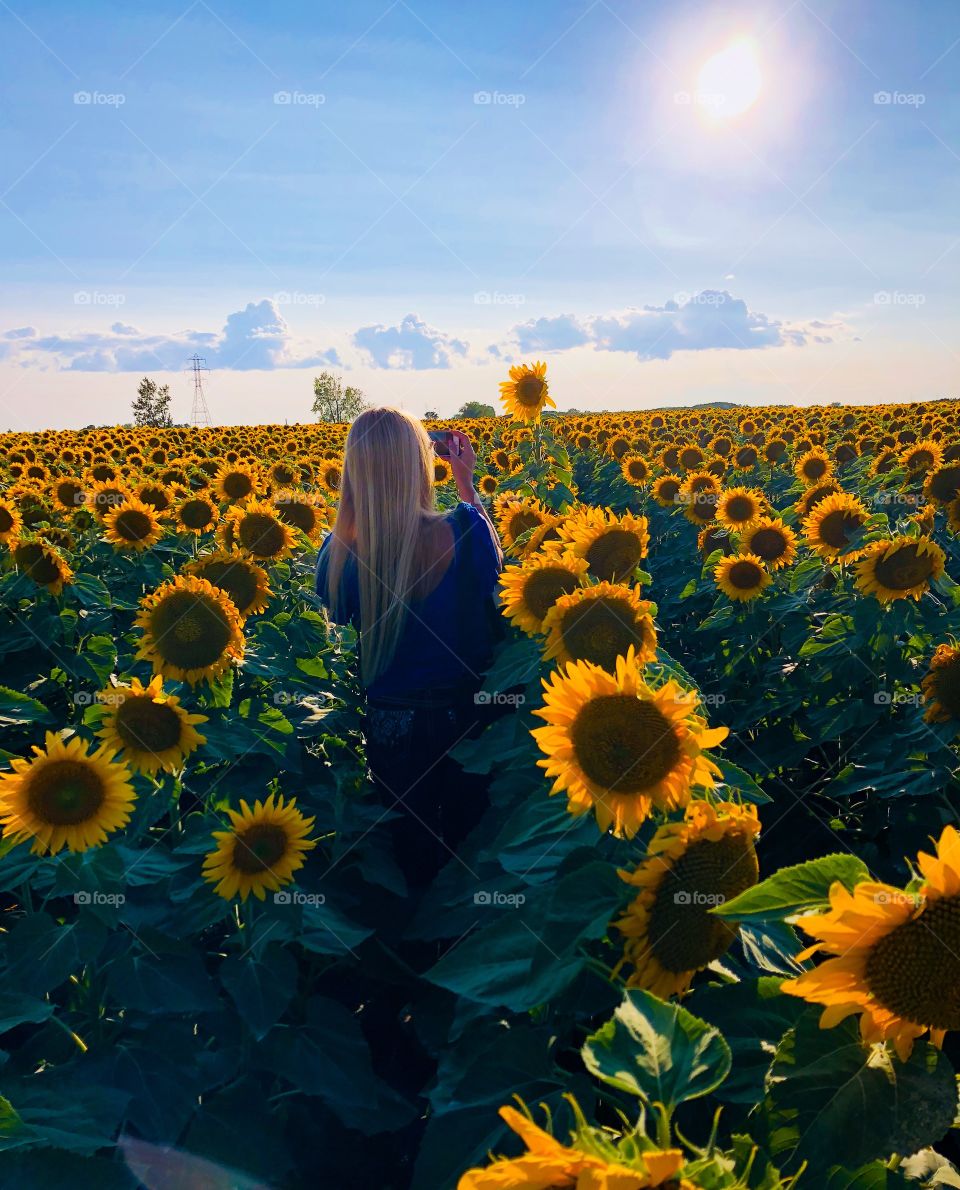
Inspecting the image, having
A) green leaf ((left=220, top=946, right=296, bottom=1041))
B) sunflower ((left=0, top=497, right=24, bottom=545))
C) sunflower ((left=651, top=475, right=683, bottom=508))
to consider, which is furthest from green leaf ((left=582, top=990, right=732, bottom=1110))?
sunflower ((left=651, top=475, right=683, bottom=508))

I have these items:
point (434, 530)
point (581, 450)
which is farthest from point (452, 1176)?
point (581, 450)

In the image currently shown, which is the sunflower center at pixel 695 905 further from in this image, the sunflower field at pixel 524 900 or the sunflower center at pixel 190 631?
the sunflower center at pixel 190 631

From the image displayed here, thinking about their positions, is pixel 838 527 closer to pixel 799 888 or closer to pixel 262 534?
pixel 262 534

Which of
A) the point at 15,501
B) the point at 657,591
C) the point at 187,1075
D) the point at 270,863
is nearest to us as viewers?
the point at 187,1075

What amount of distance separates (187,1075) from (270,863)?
0.64 metres

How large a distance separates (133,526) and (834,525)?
5.05m

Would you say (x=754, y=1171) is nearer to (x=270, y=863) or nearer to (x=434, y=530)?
(x=270, y=863)

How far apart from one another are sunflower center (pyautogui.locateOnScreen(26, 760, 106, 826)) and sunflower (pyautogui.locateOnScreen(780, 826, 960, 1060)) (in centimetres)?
232

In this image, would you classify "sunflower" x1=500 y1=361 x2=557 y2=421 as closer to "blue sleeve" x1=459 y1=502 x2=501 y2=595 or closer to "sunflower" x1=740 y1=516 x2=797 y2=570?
"sunflower" x1=740 y1=516 x2=797 y2=570

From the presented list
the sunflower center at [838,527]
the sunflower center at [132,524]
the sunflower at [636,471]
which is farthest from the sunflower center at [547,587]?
the sunflower at [636,471]

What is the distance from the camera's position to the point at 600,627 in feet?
9.57

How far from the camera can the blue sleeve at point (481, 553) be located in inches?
170

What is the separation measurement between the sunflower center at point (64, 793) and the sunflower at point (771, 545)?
15.7 ft

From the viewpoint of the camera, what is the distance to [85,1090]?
2418mm
